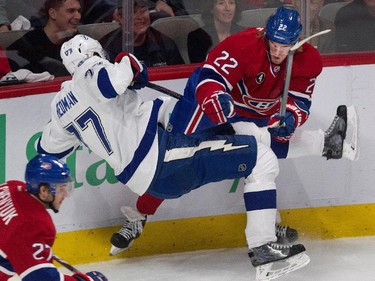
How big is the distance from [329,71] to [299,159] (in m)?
0.43

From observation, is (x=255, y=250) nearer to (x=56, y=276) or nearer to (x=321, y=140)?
(x=321, y=140)

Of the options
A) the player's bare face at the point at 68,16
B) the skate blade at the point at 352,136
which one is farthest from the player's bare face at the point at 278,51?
the player's bare face at the point at 68,16

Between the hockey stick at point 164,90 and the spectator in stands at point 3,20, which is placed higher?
the spectator in stands at point 3,20

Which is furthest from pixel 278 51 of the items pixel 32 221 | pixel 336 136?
pixel 32 221

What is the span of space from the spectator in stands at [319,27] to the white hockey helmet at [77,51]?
1.10m

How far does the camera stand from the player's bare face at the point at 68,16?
192 inches

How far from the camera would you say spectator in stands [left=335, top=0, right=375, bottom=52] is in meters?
5.22

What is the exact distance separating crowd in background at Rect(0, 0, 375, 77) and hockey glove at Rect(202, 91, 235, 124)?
27.4 inches

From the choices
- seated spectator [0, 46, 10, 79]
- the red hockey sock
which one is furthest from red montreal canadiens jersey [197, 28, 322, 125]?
seated spectator [0, 46, 10, 79]

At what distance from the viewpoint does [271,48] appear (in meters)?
4.52

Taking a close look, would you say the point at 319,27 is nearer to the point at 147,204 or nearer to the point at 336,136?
the point at 336,136

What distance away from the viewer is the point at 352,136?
16.3 ft

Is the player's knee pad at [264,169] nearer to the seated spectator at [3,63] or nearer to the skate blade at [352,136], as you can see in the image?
the skate blade at [352,136]

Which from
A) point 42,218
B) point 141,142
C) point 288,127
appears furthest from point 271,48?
point 42,218
